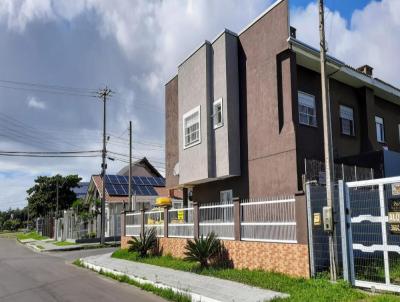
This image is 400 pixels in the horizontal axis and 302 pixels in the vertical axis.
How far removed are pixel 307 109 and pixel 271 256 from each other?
6.54 m

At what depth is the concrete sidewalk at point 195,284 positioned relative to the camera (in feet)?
30.8

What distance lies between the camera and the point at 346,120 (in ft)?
59.6

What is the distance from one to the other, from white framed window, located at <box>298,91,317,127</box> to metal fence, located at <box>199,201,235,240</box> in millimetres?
4333

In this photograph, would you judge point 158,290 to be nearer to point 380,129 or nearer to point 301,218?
point 301,218

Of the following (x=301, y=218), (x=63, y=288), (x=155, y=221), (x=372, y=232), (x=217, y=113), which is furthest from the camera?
(x=155, y=221)

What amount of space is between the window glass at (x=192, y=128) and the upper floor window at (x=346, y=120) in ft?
18.8

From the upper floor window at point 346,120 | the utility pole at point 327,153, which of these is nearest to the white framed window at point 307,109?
the upper floor window at point 346,120

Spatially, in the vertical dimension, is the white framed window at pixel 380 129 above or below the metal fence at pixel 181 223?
above

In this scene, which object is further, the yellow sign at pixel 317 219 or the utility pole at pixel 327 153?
the yellow sign at pixel 317 219

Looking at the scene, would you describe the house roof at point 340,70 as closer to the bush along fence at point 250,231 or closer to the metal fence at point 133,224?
the bush along fence at point 250,231

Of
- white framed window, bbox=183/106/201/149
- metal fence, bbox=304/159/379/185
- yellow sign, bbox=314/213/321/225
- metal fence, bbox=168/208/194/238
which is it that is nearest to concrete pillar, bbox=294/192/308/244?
yellow sign, bbox=314/213/321/225

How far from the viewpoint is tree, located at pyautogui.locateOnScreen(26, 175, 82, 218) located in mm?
63219

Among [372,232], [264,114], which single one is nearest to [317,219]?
[372,232]

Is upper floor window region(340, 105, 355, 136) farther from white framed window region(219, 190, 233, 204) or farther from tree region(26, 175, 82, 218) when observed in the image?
tree region(26, 175, 82, 218)
